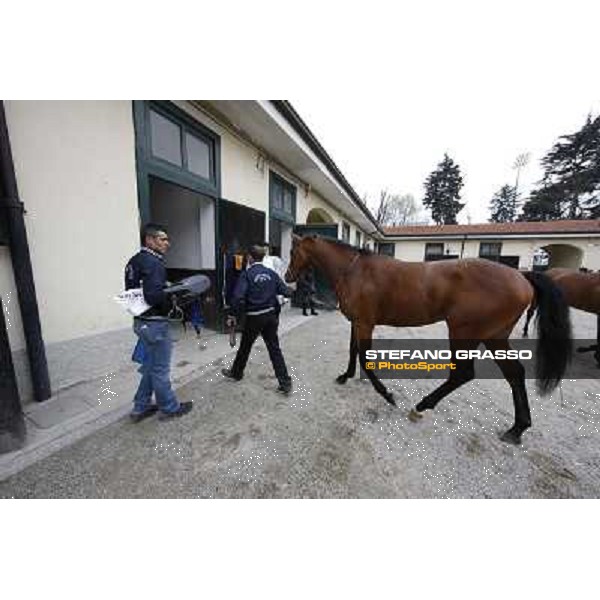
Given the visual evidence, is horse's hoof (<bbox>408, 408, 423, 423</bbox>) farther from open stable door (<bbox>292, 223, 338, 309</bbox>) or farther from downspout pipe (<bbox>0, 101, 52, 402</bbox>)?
open stable door (<bbox>292, 223, 338, 309</bbox>)

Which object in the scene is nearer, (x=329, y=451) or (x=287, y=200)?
(x=329, y=451)

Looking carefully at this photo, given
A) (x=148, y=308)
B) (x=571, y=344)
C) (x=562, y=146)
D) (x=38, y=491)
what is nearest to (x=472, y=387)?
(x=571, y=344)

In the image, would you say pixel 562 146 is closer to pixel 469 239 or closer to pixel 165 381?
pixel 469 239

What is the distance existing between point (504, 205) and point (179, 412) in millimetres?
49319

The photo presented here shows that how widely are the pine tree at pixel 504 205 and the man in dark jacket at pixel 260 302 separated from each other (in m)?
46.4

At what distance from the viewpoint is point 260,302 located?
8.57 ft

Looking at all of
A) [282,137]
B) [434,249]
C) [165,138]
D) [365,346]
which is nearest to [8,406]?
[365,346]

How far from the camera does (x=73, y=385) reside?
271 centimetres

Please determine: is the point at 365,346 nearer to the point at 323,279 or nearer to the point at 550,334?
the point at 550,334

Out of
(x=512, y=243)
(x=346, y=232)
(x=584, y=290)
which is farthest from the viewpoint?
(x=512, y=243)

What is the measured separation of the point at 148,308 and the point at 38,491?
48.2 inches

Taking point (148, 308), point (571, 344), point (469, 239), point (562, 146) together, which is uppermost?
point (562, 146)

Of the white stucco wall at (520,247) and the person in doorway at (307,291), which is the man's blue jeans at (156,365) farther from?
the white stucco wall at (520,247)

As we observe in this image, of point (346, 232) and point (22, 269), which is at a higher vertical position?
point (346, 232)
